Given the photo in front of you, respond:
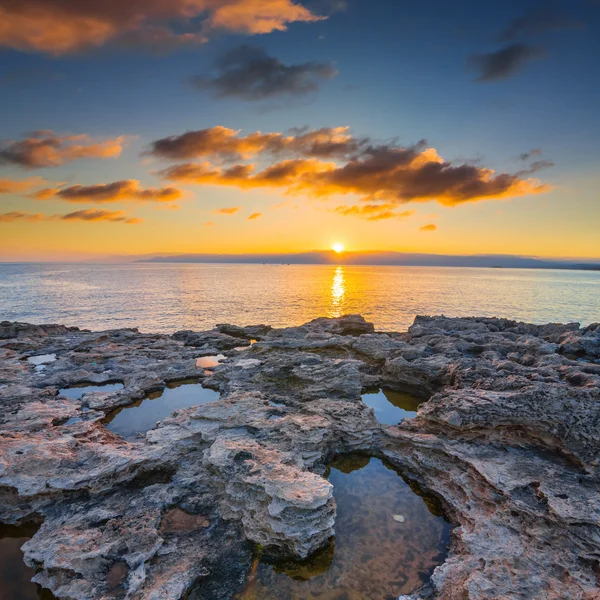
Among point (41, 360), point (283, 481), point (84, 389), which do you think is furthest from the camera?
point (41, 360)

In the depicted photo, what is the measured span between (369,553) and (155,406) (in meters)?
15.4

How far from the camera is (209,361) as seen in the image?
30.8 m

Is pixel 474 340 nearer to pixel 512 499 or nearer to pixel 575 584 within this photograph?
pixel 512 499

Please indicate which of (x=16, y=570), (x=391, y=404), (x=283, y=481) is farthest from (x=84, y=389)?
(x=391, y=404)

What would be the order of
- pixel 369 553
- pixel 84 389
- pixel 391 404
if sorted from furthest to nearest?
pixel 84 389, pixel 391 404, pixel 369 553

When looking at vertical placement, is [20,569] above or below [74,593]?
below

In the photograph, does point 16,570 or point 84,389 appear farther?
point 84,389

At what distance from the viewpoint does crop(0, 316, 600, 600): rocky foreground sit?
8.66 meters

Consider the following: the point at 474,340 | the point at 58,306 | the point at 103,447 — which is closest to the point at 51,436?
the point at 103,447

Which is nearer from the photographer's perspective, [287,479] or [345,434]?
[287,479]

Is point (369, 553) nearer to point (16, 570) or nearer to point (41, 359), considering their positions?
point (16, 570)

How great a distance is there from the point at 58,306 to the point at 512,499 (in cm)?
8960

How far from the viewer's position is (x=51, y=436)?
1428 cm

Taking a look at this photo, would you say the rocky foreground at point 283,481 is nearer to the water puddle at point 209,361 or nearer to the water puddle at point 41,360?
the water puddle at point 41,360
